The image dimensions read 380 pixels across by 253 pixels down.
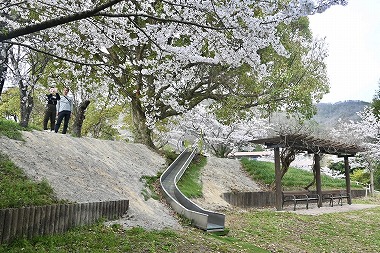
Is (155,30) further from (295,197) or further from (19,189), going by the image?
(295,197)

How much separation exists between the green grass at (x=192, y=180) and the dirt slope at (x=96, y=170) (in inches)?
14.2

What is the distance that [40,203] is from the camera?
18.7ft

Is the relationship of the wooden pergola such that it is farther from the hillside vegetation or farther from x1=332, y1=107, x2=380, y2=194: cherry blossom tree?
x1=332, y1=107, x2=380, y2=194: cherry blossom tree

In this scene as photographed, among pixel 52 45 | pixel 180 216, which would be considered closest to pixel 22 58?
pixel 52 45

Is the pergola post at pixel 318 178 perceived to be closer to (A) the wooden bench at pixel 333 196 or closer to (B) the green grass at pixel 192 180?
(A) the wooden bench at pixel 333 196

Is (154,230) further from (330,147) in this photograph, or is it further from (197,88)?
(330,147)

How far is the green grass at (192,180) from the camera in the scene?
12.8 meters

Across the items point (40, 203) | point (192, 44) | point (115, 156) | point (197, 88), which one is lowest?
point (40, 203)

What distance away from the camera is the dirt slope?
7340 mm

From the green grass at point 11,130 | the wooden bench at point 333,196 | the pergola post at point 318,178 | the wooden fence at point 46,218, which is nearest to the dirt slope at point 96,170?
the green grass at point 11,130

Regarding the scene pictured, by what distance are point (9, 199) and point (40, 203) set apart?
1.93 feet

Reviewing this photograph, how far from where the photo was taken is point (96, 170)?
31.3 feet

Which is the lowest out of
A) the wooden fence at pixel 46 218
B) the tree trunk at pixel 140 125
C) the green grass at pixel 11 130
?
the wooden fence at pixel 46 218

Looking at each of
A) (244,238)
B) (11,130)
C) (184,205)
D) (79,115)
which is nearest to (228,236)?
(244,238)
